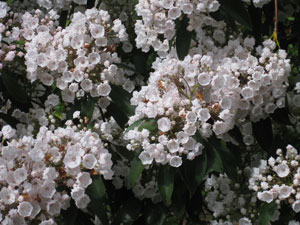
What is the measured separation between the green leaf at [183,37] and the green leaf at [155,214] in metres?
0.94

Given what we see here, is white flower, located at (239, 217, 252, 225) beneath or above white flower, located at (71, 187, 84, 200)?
beneath

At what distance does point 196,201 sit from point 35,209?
128 cm

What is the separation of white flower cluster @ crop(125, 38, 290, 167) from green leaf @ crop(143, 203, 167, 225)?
52cm

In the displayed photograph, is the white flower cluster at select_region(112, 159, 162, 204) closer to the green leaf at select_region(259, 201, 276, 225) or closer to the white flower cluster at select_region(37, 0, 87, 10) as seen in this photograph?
the green leaf at select_region(259, 201, 276, 225)

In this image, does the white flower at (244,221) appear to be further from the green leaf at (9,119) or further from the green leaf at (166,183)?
the green leaf at (9,119)

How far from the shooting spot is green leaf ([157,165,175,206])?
3.30 metres

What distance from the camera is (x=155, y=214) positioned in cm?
374

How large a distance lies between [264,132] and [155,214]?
0.85 metres

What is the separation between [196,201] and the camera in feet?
12.9

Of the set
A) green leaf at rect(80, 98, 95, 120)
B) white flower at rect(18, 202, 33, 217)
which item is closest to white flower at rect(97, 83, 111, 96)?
green leaf at rect(80, 98, 95, 120)

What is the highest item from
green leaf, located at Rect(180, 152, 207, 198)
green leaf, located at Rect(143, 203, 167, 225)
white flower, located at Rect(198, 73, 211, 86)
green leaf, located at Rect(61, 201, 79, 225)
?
white flower, located at Rect(198, 73, 211, 86)

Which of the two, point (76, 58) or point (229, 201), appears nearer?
point (76, 58)

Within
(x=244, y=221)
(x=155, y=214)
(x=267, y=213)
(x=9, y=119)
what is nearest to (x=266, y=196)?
(x=267, y=213)

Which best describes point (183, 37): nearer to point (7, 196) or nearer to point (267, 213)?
point (267, 213)
